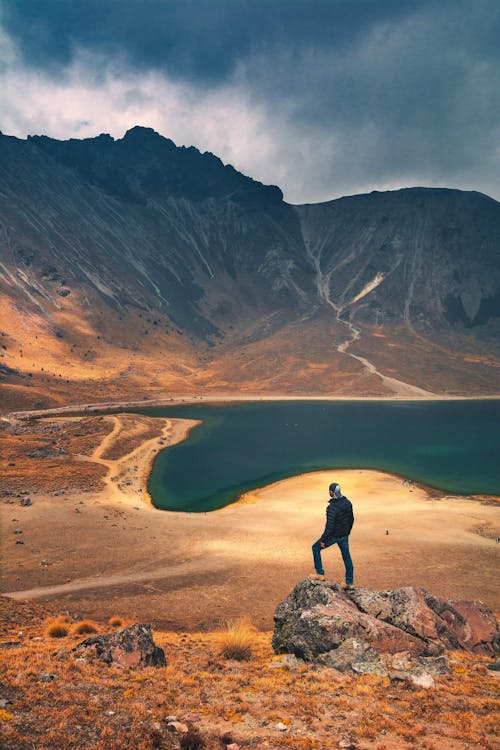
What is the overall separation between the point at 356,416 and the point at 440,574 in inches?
3600

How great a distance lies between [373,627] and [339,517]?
11.6ft

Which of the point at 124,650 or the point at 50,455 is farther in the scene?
the point at 50,455

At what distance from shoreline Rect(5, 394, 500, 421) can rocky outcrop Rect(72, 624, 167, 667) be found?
3791 inches

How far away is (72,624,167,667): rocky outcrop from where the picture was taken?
12.5m

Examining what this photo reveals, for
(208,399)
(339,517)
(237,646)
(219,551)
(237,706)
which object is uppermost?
(339,517)

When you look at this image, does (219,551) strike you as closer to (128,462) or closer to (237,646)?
(237,646)

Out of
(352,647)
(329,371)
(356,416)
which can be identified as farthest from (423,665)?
(329,371)

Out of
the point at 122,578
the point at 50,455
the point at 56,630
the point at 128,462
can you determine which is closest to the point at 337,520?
the point at 56,630

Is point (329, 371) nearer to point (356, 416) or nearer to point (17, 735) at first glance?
point (356, 416)

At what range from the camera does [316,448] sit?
83.0 m

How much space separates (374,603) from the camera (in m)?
15.2

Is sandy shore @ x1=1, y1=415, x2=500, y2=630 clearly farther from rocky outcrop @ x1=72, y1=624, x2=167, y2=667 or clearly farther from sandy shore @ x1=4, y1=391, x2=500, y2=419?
sandy shore @ x1=4, y1=391, x2=500, y2=419

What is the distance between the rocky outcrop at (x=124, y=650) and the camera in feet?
40.9

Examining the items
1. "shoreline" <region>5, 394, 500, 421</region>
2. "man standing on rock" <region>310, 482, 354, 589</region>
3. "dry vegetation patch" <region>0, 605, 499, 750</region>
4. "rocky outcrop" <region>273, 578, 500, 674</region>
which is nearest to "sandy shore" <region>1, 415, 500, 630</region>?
"rocky outcrop" <region>273, 578, 500, 674</region>
